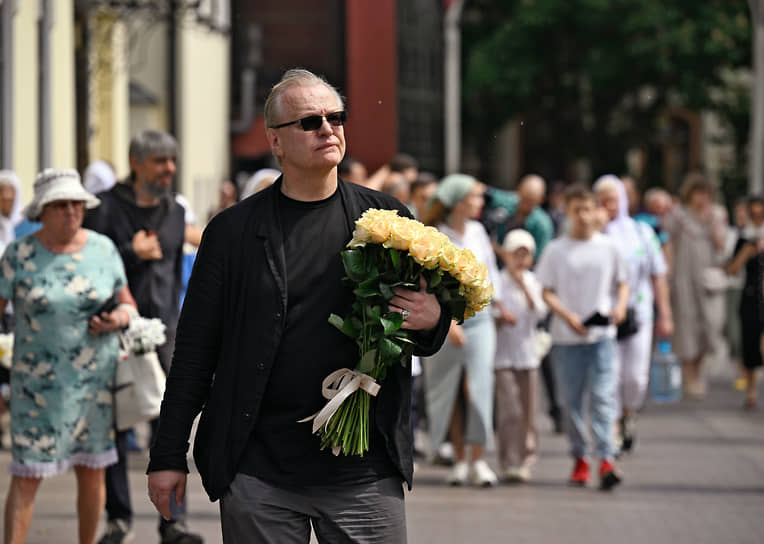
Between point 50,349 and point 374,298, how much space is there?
2997 mm

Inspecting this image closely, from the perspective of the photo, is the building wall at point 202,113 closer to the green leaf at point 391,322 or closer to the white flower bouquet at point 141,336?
the white flower bouquet at point 141,336

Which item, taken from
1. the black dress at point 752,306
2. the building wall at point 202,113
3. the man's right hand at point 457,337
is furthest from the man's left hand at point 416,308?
the building wall at point 202,113

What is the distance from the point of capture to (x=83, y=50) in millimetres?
17359

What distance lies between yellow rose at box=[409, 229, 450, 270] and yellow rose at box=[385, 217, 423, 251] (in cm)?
1

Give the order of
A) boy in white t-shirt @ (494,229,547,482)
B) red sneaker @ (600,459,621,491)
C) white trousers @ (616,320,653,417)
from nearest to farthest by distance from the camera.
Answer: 1. red sneaker @ (600,459,621,491)
2. boy in white t-shirt @ (494,229,547,482)
3. white trousers @ (616,320,653,417)

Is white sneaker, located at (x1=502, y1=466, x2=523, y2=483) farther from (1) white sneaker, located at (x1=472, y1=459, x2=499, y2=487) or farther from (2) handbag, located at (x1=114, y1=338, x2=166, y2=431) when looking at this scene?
(2) handbag, located at (x1=114, y1=338, x2=166, y2=431)

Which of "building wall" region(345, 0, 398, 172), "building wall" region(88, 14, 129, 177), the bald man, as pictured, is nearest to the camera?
the bald man

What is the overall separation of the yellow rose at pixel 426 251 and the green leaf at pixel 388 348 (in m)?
0.24

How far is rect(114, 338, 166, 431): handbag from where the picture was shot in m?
7.41

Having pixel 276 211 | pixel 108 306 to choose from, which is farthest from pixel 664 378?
pixel 276 211

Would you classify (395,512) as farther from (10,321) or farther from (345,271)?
(10,321)

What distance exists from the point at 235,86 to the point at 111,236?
902 inches

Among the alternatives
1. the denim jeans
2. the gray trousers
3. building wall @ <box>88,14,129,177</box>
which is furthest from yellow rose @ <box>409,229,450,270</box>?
building wall @ <box>88,14,129,177</box>

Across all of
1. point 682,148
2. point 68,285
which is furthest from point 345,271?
point 682,148
